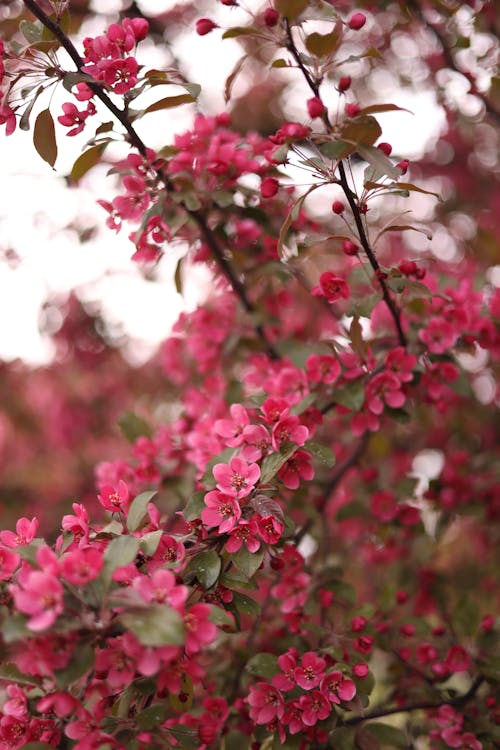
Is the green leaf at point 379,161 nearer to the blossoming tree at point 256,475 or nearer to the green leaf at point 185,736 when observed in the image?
the blossoming tree at point 256,475

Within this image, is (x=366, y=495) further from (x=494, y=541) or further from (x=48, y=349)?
(x=48, y=349)

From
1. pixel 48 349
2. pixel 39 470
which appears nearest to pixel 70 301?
pixel 48 349

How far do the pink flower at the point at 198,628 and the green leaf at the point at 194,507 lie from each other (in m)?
0.20

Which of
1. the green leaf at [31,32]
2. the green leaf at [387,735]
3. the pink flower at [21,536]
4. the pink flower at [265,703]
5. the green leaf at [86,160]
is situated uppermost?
the green leaf at [31,32]

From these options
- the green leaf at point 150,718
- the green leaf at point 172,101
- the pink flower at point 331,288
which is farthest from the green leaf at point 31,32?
the green leaf at point 150,718

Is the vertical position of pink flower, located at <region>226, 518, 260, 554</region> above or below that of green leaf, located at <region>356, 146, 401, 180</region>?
below

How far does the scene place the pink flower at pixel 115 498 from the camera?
108 cm

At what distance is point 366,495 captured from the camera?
1.91 metres

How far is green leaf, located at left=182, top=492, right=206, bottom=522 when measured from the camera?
105 centimetres

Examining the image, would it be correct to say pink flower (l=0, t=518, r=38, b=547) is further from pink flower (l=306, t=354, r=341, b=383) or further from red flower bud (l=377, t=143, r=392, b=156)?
red flower bud (l=377, t=143, r=392, b=156)

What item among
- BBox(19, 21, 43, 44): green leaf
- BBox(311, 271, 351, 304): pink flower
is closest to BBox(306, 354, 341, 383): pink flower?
BBox(311, 271, 351, 304): pink flower

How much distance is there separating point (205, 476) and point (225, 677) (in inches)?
21.9

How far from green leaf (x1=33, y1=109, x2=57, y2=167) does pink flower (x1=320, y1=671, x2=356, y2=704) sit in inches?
40.7

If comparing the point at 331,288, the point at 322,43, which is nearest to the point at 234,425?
the point at 331,288
